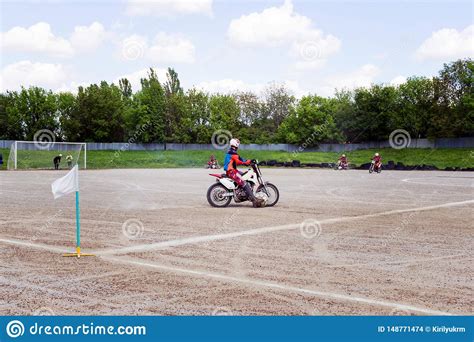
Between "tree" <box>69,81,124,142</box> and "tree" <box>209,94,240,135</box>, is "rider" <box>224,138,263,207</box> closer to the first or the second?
"tree" <box>69,81,124,142</box>

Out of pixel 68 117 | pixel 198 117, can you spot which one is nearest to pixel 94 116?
pixel 68 117

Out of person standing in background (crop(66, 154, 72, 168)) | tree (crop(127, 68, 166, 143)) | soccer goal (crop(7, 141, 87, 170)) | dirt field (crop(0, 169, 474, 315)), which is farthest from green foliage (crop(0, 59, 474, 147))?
dirt field (crop(0, 169, 474, 315))

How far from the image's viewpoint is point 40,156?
50188 millimetres

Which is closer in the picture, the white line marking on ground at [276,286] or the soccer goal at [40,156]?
the white line marking on ground at [276,286]

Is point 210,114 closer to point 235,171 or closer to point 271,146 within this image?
point 271,146

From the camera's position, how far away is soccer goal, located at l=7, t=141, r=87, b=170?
149 feet

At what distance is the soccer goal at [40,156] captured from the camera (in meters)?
45.5

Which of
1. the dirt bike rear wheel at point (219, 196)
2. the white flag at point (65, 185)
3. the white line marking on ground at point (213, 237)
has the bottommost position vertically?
the white line marking on ground at point (213, 237)

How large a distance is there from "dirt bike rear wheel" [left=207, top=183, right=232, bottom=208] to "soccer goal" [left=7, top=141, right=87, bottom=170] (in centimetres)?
3308

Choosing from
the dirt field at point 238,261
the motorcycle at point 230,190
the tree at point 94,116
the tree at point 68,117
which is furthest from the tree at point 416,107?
the dirt field at point 238,261

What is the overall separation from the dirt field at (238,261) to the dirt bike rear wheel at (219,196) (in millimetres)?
461

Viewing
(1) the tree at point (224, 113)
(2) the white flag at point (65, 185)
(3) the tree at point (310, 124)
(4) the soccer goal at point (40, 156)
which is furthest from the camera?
(1) the tree at point (224, 113)

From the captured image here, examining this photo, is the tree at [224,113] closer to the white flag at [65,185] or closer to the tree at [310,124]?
the tree at [310,124]
